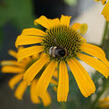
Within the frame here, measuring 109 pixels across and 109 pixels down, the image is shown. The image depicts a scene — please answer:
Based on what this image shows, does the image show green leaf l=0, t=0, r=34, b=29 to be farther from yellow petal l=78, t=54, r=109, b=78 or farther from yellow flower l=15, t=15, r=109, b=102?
yellow petal l=78, t=54, r=109, b=78

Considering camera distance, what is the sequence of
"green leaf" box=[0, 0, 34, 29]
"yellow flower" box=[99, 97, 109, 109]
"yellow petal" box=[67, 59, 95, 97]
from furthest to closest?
"green leaf" box=[0, 0, 34, 29] → "yellow flower" box=[99, 97, 109, 109] → "yellow petal" box=[67, 59, 95, 97]

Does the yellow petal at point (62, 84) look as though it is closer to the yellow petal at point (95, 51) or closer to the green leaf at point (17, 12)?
the yellow petal at point (95, 51)

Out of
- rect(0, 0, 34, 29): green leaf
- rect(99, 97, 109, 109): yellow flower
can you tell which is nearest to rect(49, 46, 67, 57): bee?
rect(99, 97, 109, 109): yellow flower

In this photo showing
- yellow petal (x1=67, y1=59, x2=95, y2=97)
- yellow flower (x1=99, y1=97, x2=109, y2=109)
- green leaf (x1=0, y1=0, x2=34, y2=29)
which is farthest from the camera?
green leaf (x1=0, y1=0, x2=34, y2=29)

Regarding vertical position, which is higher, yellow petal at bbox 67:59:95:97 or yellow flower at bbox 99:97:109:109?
yellow petal at bbox 67:59:95:97

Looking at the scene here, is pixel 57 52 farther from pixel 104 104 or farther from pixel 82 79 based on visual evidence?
pixel 104 104

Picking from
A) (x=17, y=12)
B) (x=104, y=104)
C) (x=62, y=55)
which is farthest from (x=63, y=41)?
(x=17, y=12)
